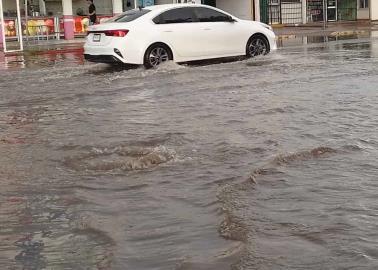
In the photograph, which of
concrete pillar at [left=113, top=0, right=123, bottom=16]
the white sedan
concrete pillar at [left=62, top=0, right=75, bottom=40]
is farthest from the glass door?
the white sedan

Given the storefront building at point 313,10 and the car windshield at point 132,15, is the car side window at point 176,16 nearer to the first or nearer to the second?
the car windshield at point 132,15

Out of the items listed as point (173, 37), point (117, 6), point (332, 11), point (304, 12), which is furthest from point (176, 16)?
point (332, 11)

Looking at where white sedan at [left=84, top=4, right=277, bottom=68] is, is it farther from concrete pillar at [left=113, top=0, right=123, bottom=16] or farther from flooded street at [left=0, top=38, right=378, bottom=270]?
concrete pillar at [left=113, top=0, right=123, bottom=16]

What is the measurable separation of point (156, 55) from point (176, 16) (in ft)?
4.27

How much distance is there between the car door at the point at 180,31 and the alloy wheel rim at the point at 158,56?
0.23m

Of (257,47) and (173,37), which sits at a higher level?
(173,37)

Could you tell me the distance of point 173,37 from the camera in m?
15.0

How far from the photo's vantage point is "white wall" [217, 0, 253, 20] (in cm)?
3662

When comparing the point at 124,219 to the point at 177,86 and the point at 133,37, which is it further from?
the point at 133,37

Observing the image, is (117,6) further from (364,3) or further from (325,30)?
(364,3)

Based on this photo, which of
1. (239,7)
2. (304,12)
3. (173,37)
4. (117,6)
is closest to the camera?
(173,37)

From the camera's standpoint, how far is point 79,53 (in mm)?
22688

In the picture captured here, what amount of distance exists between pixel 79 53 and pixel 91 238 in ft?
62.4

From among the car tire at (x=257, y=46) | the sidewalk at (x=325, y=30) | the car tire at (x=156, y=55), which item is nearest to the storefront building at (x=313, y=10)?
the sidewalk at (x=325, y=30)
